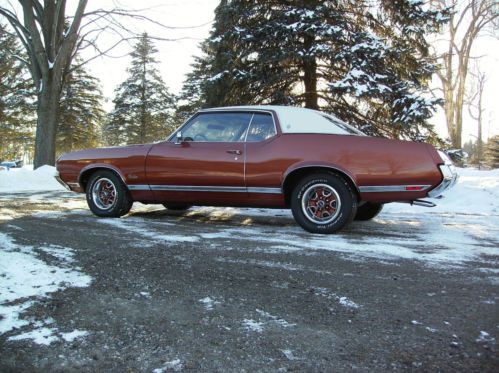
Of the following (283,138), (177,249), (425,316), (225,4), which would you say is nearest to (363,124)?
(225,4)

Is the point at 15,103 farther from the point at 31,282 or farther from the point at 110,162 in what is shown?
the point at 31,282

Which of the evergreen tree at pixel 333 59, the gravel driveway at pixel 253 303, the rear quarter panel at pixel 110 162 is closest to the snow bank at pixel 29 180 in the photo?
the evergreen tree at pixel 333 59

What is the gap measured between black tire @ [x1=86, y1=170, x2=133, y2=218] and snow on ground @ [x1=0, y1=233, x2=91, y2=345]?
186 cm

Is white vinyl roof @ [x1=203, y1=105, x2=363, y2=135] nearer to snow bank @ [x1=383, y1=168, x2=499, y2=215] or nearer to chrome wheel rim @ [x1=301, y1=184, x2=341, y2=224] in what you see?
chrome wheel rim @ [x1=301, y1=184, x2=341, y2=224]

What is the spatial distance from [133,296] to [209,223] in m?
2.84

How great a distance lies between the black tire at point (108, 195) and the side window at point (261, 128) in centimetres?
201

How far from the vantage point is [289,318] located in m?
2.12

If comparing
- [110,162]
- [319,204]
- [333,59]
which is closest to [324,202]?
[319,204]

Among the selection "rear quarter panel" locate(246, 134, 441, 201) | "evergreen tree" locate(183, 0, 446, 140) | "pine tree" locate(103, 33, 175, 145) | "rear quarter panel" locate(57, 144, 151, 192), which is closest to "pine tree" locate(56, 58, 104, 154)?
"pine tree" locate(103, 33, 175, 145)

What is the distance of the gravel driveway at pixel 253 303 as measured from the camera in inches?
67.6

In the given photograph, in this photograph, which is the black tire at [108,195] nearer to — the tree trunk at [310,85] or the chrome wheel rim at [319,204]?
the chrome wheel rim at [319,204]

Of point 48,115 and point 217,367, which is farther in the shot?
point 48,115

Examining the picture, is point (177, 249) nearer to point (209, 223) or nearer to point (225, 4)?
point (209, 223)

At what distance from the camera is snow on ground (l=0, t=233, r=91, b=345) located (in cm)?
193
